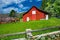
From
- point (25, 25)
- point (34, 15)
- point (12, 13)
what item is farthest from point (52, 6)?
point (12, 13)

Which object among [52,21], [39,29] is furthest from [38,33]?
[52,21]

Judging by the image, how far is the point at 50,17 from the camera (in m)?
5.45

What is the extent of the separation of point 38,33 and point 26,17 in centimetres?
62

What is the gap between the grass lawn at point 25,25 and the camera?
5172 mm

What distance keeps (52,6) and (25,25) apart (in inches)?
43.5

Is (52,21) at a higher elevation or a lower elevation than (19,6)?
lower

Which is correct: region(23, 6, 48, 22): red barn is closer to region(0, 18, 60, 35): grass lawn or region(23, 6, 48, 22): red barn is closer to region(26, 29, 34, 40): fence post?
region(0, 18, 60, 35): grass lawn

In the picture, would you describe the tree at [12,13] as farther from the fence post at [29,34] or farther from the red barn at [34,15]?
the fence post at [29,34]

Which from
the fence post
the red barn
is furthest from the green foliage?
the fence post

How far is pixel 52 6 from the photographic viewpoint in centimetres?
570

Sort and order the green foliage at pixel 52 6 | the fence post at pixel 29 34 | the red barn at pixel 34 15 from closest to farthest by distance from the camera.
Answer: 1. the fence post at pixel 29 34
2. the red barn at pixel 34 15
3. the green foliage at pixel 52 6

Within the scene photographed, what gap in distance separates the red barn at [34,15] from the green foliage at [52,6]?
0.52 feet

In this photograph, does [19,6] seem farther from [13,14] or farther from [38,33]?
[38,33]

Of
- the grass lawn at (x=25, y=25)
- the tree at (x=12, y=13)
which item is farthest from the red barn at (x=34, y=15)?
the tree at (x=12, y=13)
